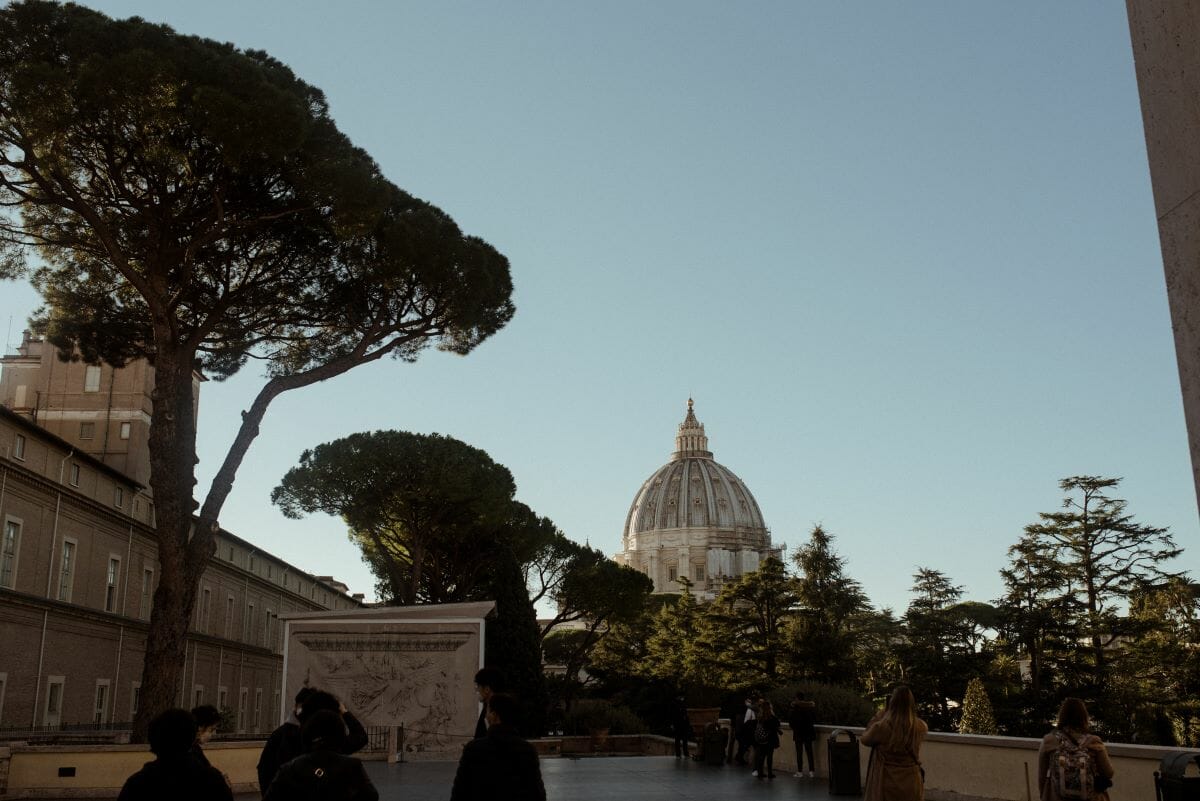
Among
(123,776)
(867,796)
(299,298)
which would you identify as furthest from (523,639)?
(867,796)

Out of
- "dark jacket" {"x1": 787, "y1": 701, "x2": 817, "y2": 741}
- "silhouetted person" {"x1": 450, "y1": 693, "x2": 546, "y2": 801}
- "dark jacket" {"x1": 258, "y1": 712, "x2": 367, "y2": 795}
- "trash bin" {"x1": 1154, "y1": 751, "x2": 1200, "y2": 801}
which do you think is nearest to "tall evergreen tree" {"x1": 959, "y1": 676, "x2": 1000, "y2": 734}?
"dark jacket" {"x1": 787, "y1": 701, "x2": 817, "y2": 741}

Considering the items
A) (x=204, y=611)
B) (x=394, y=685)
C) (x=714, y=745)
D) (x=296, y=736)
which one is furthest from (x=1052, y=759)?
(x=204, y=611)

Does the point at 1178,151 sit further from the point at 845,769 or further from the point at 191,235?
the point at 191,235

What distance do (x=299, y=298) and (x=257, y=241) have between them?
123 centimetres

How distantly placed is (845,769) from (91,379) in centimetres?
2860

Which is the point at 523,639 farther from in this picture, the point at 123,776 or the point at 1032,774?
the point at 1032,774

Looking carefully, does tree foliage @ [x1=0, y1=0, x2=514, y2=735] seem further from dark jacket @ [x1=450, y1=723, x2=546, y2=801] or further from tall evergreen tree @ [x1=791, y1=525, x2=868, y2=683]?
tall evergreen tree @ [x1=791, y1=525, x2=868, y2=683]

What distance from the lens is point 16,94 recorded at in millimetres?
15086

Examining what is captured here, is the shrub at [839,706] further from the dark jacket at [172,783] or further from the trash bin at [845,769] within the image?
the dark jacket at [172,783]

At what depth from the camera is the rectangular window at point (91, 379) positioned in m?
34.2

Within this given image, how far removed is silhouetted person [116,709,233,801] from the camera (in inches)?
156

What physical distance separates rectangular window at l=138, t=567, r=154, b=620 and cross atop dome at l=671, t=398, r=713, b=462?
105 metres

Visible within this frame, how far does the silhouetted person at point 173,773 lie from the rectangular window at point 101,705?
26.3 metres

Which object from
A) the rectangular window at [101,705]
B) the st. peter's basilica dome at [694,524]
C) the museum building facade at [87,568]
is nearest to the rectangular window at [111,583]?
the museum building facade at [87,568]
